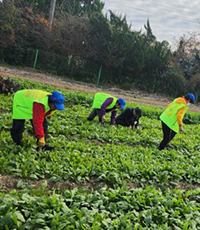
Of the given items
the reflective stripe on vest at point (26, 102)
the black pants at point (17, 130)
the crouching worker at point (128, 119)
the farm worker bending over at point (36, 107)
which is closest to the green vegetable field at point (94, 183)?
the black pants at point (17, 130)

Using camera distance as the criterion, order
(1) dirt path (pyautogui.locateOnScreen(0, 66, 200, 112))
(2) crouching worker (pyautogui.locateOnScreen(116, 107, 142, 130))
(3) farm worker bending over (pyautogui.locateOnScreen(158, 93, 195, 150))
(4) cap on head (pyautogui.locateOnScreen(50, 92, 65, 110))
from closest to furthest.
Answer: (4) cap on head (pyautogui.locateOnScreen(50, 92, 65, 110)) → (3) farm worker bending over (pyautogui.locateOnScreen(158, 93, 195, 150)) → (2) crouching worker (pyautogui.locateOnScreen(116, 107, 142, 130)) → (1) dirt path (pyautogui.locateOnScreen(0, 66, 200, 112))

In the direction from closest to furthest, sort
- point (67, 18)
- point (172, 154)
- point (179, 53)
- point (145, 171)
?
1. point (145, 171)
2. point (172, 154)
3. point (67, 18)
4. point (179, 53)

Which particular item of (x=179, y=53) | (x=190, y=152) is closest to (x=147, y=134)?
(x=190, y=152)

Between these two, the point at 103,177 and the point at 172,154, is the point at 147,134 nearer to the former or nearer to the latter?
the point at 172,154

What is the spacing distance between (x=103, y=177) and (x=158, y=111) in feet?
29.9

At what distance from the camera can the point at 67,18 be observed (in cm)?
2442

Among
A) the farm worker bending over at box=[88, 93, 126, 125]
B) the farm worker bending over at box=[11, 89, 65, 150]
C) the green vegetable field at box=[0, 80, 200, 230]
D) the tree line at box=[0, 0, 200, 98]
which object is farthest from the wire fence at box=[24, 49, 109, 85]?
the farm worker bending over at box=[11, 89, 65, 150]

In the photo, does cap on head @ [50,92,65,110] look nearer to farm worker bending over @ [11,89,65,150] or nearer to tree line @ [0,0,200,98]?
farm worker bending over @ [11,89,65,150]

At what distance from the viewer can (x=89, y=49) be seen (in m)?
23.5

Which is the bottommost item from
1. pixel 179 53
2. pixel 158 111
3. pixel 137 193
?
pixel 137 193

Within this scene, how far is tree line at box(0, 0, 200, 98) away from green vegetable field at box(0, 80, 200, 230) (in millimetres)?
15650

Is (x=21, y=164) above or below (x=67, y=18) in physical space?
below

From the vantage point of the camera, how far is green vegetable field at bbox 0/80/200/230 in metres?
3.57

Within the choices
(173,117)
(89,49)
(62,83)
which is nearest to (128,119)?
(173,117)
